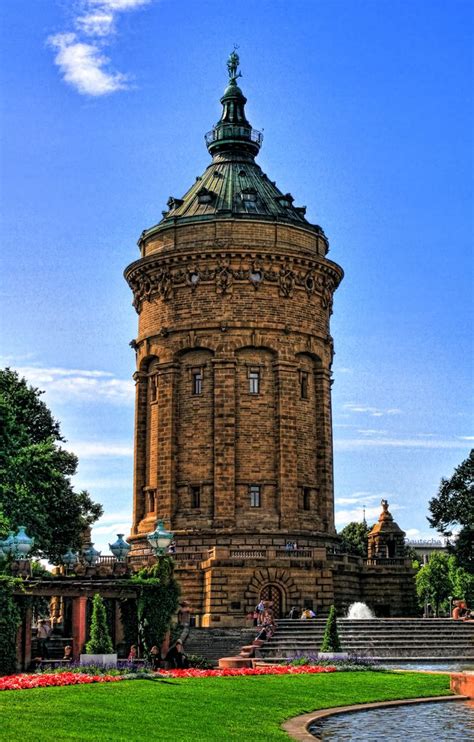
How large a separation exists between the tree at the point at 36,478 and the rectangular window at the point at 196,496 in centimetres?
753

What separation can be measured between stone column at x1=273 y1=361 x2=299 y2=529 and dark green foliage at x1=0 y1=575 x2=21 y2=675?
28.1 m

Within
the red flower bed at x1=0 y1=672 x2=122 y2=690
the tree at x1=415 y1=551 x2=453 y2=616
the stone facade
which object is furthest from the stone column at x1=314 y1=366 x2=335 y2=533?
the tree at x1=415 y1=551 x2=453 y2=616

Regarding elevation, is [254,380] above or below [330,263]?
below

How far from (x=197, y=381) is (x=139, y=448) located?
620 centimetres

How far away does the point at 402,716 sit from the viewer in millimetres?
21594

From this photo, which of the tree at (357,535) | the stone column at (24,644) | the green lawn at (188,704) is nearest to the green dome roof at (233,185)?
the stone column at (24,644)

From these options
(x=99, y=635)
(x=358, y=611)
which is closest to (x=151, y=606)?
(x=99, y=635)

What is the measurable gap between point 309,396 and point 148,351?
10.1m

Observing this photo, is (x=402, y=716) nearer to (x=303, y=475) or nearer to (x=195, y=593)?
(x=195, y=593)

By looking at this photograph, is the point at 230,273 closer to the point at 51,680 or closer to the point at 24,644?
the point at 24,644

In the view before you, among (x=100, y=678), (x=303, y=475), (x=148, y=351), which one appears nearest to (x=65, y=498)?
(x=148, y=351)

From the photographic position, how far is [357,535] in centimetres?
10962

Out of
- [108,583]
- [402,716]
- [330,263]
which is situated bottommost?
[402,716]

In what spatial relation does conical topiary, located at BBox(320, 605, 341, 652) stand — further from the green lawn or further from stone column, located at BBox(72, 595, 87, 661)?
stone column, located at BBox(72, 595, 87, 661)
